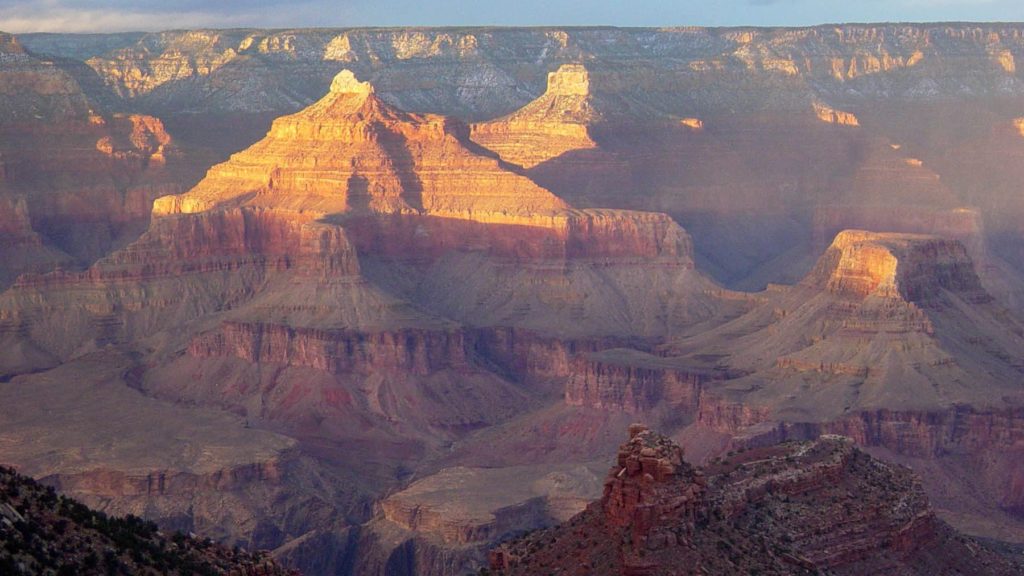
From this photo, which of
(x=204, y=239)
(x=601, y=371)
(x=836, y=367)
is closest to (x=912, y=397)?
(x=836, y=367)

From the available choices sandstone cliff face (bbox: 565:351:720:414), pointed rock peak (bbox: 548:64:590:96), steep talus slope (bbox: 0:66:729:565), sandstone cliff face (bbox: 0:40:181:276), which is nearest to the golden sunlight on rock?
pointed rock peak (bbox: 548:64:590:96)

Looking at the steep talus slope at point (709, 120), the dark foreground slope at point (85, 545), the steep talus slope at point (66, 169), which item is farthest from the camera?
the steep talus slope at point (709, 120)

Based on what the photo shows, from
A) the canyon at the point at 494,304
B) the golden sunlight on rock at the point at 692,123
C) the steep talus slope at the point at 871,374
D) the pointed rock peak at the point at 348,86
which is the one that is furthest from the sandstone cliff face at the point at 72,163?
the steep talus slope at the point at 871,374

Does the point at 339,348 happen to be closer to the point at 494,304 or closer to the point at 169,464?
the point at 494,304

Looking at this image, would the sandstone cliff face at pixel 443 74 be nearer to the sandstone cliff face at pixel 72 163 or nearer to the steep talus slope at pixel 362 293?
the sandstone cliff face at pixel 72 163

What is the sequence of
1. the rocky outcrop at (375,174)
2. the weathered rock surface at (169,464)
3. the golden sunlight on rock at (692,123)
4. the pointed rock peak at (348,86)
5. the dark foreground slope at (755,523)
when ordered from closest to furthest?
the dark foreground slope at (755,523), the weathered rock surface at (169,464), the rocky outcrop at (375,174), the pointed rock peak at (348,86), the golden sunlight on rock at (692,123)

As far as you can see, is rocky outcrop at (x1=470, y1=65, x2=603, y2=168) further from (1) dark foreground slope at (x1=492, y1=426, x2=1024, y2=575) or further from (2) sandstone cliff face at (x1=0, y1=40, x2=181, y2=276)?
(1) dark foreground slope at (x1=492, y1=426, x2=1024, y2=575)
